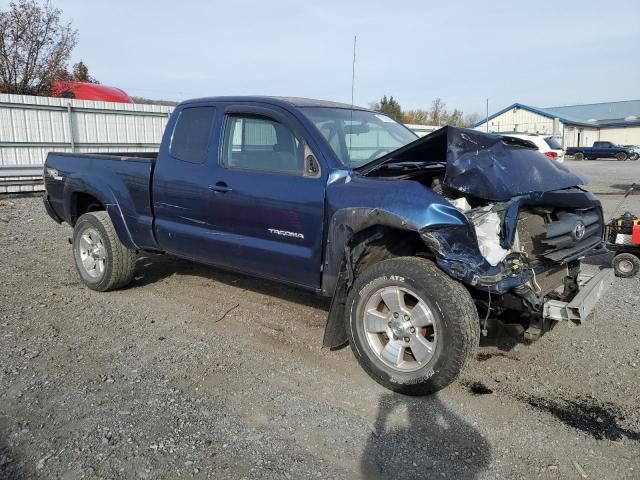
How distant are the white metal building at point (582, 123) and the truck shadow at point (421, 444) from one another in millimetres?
45506

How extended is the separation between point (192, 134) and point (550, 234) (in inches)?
122

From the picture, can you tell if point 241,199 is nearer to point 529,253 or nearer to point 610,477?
point 529,253

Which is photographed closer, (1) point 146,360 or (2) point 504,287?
(2) point 504,287

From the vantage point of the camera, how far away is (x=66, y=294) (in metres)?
5.70

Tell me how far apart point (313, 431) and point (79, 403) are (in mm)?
1485

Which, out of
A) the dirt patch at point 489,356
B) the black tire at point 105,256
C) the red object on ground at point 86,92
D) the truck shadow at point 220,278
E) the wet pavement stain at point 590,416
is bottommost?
the wet pavement stain at point 590,416

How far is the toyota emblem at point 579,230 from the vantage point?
384cm

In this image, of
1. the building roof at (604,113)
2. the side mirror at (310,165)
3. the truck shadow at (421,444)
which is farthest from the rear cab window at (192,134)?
the building roof at (604,113)

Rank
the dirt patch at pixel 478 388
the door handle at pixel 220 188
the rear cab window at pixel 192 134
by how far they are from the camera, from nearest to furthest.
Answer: the dirt patch at pixel 478 388 < the door handle at pixel 220 188 < the rear cab window at pixel 192 134

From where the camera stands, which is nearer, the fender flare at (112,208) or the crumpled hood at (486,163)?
the crumpled hood at (486,163)

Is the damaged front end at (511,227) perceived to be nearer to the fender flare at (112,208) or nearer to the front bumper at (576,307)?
the front bumper at (576,307)

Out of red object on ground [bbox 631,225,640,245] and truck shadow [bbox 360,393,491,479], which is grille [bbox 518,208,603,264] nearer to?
truck shadow [bbox 360,393,491,479]

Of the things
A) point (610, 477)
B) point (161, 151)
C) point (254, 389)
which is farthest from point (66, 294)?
point (610, 477)

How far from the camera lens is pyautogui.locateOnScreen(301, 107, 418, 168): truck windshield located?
421 centimetres
